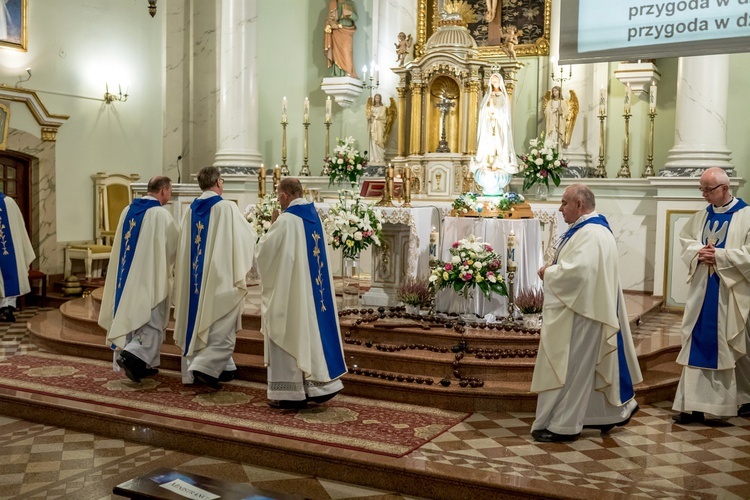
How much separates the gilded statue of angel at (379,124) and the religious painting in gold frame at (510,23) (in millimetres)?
1050

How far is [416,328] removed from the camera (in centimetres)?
704

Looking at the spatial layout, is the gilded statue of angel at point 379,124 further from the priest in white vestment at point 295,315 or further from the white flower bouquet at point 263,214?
the priest in white vestment at point 295,315

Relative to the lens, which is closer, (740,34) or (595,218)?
(740,34)

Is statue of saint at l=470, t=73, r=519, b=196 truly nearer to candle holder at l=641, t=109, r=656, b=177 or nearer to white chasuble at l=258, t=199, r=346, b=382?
candle holder at l=641, t=109, r=656, b=177

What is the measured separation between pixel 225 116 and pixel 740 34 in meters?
9.57

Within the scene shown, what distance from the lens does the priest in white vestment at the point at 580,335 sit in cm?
516

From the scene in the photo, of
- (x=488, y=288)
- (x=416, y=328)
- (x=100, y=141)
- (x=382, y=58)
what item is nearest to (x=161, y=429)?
(x=416, y=328)

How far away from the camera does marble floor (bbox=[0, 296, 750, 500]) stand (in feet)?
14.8

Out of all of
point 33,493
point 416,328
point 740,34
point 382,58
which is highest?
point 382,58

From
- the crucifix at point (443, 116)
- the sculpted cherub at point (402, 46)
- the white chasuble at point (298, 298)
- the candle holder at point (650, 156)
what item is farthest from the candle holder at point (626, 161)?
the white chasuble at point (298, 298)

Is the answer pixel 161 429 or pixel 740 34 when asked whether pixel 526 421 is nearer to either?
pixel 161 429

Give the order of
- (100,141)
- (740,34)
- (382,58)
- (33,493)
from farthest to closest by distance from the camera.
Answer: (100,141) → (382,58) → (33,493) → (740,34)

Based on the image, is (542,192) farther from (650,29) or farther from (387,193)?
(650,29)

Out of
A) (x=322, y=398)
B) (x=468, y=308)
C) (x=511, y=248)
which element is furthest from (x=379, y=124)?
(x=322, y=398)
